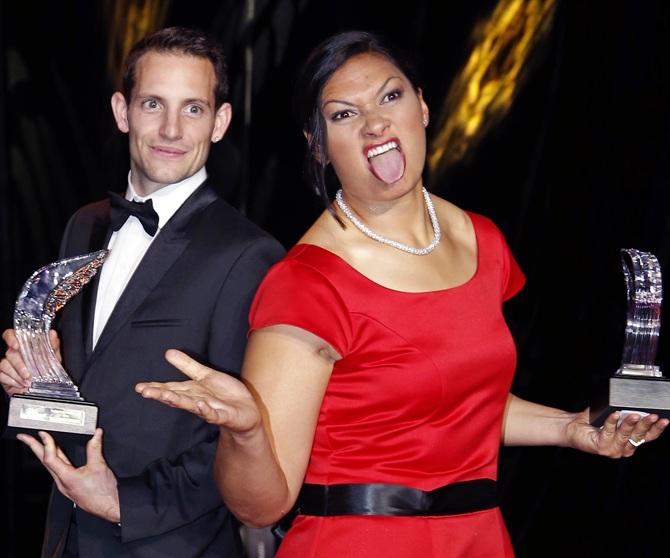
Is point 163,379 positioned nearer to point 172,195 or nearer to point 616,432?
point 172,195

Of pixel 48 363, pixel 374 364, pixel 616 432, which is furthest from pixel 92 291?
pixel 616 432

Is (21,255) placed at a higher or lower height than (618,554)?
higher

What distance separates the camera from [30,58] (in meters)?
3.36

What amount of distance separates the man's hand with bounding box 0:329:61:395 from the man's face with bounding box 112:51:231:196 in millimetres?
351

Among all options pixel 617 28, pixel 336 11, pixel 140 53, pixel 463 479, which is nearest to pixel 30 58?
pixel 336 11

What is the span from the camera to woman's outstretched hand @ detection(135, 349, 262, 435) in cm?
149

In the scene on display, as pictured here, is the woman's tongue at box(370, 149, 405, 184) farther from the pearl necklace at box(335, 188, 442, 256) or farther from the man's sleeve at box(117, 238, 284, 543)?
the man's sleeve at box(117, 238, 284, 543)

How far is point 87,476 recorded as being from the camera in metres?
1.90

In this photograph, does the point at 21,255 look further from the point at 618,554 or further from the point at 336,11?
the point at 618,554

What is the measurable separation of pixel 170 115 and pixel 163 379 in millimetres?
462

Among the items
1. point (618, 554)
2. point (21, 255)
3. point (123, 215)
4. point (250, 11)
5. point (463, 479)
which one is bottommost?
point (618, 554)

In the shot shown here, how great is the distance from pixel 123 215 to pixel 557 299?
148 centimetres

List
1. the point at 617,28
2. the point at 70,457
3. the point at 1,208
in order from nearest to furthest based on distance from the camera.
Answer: the point at 70,457 → the point at 617,28 → the point at 1,208

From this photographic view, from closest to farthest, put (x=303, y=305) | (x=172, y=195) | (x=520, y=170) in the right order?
(x=303, y=305), (x=172, y=195), (x=520, y=170)
